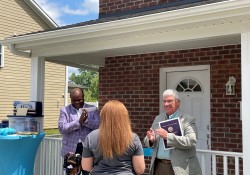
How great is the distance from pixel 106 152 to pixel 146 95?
415cm

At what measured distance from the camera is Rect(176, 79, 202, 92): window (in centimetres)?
654

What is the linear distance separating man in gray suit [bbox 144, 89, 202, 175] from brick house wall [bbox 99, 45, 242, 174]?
7.63 ft

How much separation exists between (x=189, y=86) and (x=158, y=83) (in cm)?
62

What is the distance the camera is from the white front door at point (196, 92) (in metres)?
6.31

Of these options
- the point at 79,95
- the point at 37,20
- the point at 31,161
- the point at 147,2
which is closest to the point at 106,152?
the point at 79,95

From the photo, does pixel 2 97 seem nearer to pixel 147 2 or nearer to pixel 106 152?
pixel 147 2

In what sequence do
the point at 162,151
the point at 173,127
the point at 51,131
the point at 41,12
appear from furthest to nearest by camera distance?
the point at 51,131, the point at 41,12, the point at 162,151, the point at 173,127

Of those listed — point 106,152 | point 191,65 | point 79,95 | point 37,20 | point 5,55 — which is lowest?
point 106,152

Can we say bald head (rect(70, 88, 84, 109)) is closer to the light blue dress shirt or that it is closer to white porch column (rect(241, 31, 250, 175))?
the light blue dress shirt

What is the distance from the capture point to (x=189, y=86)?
262 inches

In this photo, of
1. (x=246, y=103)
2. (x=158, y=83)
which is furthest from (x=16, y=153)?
(x=246, y=103)

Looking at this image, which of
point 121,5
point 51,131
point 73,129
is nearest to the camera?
point 73,129

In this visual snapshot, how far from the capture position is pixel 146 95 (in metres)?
7.05

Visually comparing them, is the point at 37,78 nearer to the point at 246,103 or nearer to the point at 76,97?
the point at 76,97
